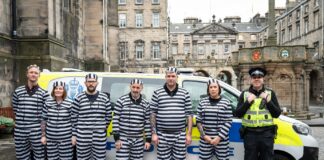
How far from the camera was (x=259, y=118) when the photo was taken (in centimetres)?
568

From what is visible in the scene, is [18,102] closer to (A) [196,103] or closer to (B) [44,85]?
(B) [44,85]

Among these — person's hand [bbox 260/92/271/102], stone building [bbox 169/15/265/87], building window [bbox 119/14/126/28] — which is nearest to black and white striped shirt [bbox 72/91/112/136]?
person's hand [bbox 260/92/271/102]

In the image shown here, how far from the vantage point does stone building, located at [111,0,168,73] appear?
192 ft

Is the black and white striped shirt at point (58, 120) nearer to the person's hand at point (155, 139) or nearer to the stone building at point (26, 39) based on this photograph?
the person's hand at point (155, 139)

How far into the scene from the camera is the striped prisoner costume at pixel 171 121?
5.80 metres

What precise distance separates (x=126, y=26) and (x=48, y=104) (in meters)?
54.7

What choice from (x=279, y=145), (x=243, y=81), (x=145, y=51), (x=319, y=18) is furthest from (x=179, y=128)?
(x=145, y=51)

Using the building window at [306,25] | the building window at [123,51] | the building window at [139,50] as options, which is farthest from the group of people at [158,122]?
the building window at [123,51]

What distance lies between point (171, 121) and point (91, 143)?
1302 millimetres

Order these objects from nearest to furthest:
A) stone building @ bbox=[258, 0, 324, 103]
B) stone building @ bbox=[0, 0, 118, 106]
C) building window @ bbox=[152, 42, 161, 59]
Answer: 1. stone building @ bbox=[0, 0, 118, 106]
2. stone building @ bbox=[258, 0, 324, 103]
3. building window @ bbox=[152, 42, 161, 59]

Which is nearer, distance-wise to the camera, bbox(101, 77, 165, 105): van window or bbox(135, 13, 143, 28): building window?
bbox(101, 77, 165, 105): van window

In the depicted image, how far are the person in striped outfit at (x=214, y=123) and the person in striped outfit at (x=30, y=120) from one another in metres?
2.59

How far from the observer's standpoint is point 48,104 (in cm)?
608

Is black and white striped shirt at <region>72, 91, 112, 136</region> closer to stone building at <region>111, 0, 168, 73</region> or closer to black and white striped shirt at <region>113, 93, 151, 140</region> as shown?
black and white striped shirt at <region>113, 93, 151, 140</region>
